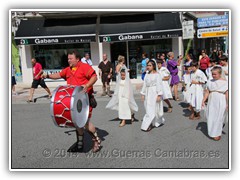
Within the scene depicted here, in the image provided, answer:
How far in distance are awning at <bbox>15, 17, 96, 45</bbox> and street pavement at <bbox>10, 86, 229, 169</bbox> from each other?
7.90 m

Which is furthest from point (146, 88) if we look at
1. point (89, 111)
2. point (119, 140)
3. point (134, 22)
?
point (134, 22)

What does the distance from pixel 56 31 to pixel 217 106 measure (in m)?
11.6

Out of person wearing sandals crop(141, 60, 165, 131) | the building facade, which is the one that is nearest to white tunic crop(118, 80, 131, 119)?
person wearing sandals crop(141, 60, 165, 131)

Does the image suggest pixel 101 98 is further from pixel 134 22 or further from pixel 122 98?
pixel 134 22

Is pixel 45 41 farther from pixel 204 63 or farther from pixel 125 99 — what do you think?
pixel 125 99

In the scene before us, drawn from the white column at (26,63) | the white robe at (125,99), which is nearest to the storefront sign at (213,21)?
the white robe at (125,99)

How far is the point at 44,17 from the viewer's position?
1529 cm

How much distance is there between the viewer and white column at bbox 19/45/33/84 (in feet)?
51.9

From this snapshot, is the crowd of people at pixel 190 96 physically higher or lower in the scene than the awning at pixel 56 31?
lower

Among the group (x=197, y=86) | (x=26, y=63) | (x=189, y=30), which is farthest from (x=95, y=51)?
(x=197, y=86)

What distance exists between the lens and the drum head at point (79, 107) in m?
4.09

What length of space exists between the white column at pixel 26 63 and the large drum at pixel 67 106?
41.2 feet

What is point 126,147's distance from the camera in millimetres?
4980

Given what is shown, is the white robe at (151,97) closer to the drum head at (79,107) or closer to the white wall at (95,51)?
the drum head at (79,107)
